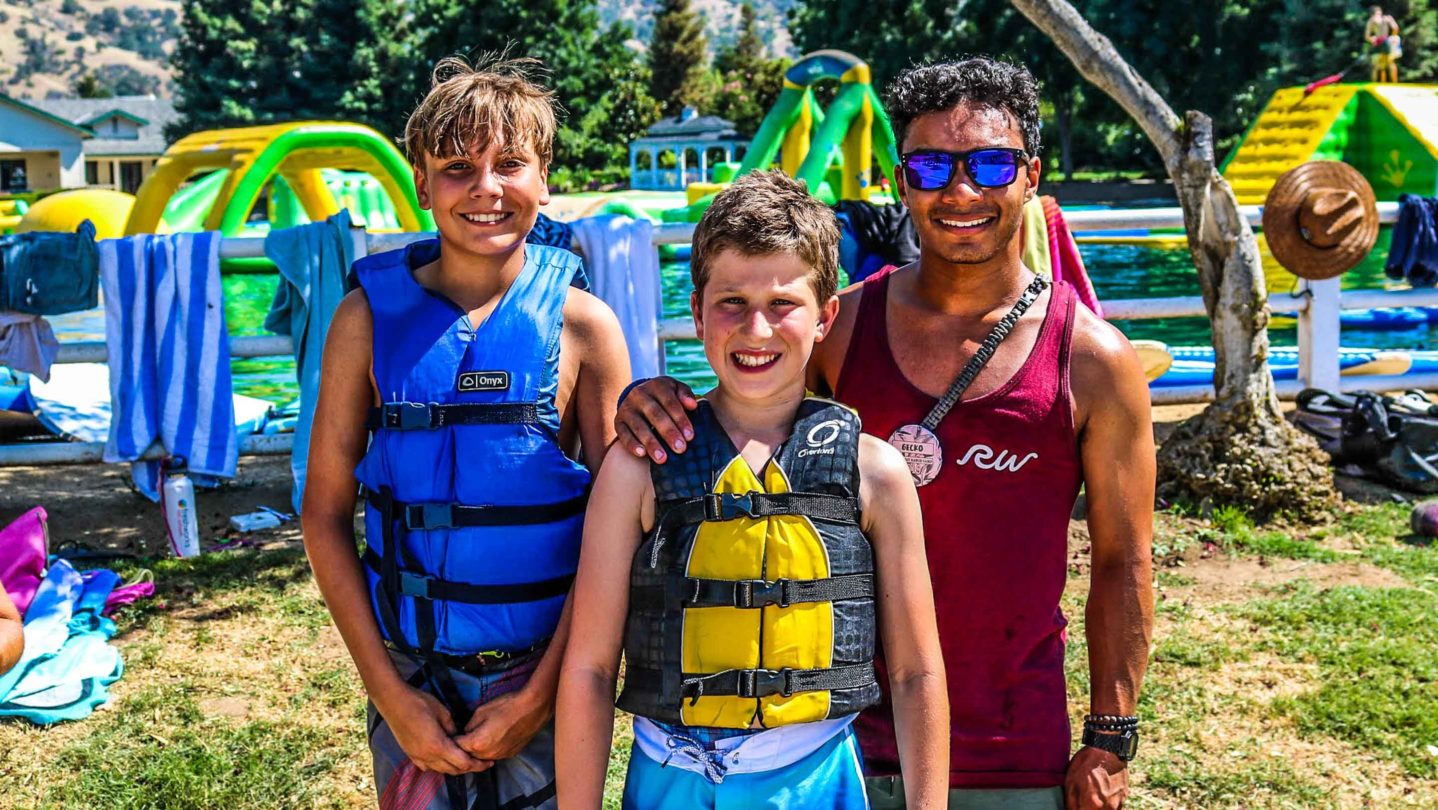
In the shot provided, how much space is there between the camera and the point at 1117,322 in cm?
1077

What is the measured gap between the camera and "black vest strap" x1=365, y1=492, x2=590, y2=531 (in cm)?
216

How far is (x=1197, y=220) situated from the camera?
623cm

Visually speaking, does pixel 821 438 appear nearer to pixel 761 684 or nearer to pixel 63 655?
pixel 761 684

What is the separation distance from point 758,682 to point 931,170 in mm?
919

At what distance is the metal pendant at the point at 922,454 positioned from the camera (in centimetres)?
216

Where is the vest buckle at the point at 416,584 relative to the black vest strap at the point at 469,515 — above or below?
below

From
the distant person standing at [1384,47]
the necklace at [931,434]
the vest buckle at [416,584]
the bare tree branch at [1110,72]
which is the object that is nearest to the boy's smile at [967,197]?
the necklace at [931,434]

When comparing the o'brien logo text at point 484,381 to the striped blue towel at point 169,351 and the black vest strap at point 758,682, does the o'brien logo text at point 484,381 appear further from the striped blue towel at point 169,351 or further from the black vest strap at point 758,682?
the striped blue towel at point 169,351

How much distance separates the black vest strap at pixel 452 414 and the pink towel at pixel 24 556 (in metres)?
3.17

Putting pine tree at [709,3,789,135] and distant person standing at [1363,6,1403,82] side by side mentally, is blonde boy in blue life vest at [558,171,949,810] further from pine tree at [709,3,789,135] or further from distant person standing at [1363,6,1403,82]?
pine tree at [709,3,789,135]

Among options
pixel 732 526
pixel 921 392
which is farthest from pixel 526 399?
pixel 921 392

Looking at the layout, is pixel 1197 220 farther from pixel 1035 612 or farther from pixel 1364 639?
pixel 1035 612

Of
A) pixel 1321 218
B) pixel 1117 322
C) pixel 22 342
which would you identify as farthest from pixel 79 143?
pixel 1321 218

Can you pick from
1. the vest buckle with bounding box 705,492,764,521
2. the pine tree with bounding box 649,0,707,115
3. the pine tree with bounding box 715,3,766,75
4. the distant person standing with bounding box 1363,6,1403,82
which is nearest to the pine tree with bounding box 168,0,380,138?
the pine tree with bounding box 715,3,766,75
